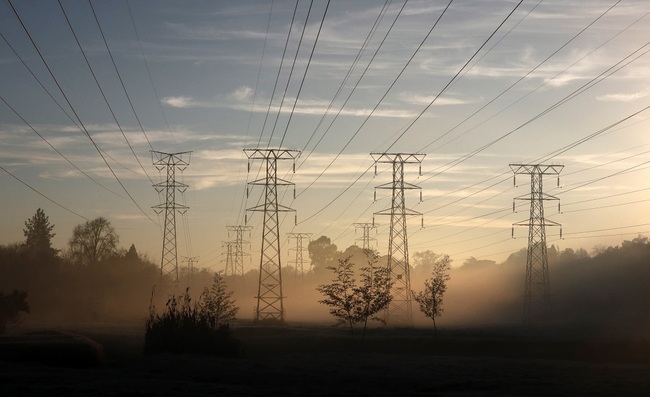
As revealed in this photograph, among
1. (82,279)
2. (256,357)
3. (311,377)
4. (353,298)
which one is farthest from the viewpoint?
(82,279)

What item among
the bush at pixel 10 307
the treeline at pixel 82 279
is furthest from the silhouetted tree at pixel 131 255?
the bush at pixel 10 307

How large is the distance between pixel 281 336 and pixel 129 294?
249 ft

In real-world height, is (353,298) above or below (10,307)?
above

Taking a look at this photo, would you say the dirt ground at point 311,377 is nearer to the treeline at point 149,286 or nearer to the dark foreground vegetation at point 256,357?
the dark foreground vegetation at point 256,357

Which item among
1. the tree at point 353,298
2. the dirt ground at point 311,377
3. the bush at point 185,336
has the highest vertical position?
the tree at point 353,298

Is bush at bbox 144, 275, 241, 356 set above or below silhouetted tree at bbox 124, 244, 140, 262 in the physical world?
below

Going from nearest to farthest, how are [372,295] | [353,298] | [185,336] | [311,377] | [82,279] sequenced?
1. [311,377]
2. [185,336]
3. [353,298]
4. [372,295]
5. [82,279]

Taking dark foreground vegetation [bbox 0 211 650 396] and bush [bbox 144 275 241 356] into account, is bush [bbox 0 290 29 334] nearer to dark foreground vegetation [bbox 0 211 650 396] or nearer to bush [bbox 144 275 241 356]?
dark foreground vegetation [bbox 0 211 650 396]

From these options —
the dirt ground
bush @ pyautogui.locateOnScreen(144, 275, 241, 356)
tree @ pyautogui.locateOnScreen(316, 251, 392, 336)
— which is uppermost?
tree @ pyautogui.locateOnScreen(316, 251, 392, 336)

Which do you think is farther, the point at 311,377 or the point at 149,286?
the point at 149,286

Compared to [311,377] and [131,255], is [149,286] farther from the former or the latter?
[311,377]

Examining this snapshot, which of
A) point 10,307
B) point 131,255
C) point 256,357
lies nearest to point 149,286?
point 131,255

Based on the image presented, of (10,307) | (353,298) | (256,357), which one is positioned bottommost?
(256,357)

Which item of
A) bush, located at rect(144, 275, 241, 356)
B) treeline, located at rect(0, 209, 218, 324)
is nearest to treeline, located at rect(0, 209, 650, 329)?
treeline, located at rect(0, 209, 218, 324)
